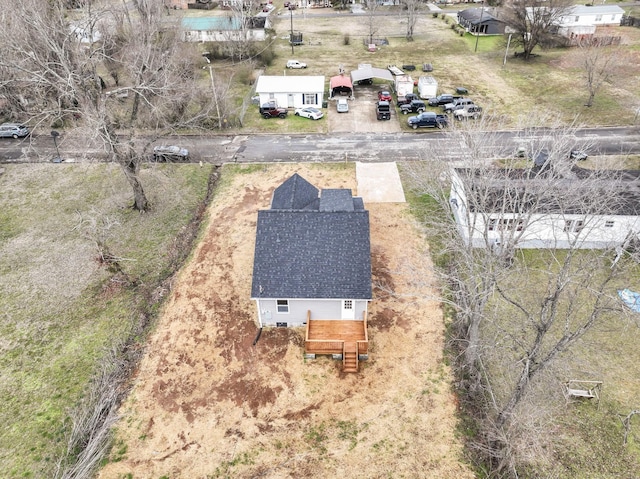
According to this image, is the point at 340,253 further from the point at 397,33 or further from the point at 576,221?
the point at 397,33

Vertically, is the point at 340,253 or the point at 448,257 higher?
the point at 340,253

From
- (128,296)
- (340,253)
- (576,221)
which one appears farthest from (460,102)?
(128,296)

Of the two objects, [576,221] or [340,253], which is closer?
[340,253]

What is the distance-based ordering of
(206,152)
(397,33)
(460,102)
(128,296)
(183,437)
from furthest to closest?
(397,33) < (460,102) < (206,152) < (128,296) < (183,437)

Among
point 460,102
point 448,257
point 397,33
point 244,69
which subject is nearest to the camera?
point 448,257

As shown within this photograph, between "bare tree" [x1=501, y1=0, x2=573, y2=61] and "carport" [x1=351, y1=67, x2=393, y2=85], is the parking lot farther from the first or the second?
"bare tree" [x1=501, y1=0, x2=573, y2=61]

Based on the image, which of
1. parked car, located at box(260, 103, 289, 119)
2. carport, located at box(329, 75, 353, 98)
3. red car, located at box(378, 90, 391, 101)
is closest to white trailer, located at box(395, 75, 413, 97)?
red car, located at box(378, 90, 391, 101)

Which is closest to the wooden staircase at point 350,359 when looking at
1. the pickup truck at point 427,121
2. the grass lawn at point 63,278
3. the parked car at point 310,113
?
the grass lawn at point 63,278

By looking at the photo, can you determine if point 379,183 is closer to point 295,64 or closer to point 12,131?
point 295,64
